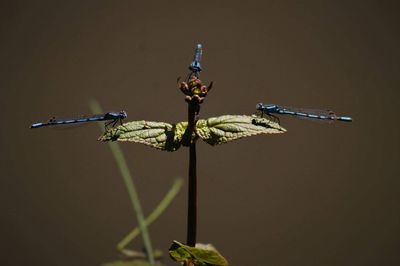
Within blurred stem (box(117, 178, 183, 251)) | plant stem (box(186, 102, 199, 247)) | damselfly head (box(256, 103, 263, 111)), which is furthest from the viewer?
blurred stem (box(117, 178, 183, 251))

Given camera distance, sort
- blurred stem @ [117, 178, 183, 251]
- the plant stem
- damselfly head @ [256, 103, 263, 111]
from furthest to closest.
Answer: blurred stem @ [117, 178, 183, 251] → damselfly head @ [256, 103, 263, 111] → the plant stem

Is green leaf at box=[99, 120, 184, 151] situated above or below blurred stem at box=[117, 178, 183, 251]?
above

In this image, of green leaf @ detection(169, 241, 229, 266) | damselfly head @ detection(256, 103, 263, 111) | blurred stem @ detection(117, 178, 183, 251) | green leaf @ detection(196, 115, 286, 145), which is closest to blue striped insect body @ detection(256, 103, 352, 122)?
damselfly head @ detection(256, 103, 263, 111)

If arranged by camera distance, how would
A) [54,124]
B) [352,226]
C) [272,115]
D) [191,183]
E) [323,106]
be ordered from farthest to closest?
[352,226] < [323,106] < [54,124] < [272,115] < [191,183]

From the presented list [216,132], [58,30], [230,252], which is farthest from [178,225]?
[216,132]

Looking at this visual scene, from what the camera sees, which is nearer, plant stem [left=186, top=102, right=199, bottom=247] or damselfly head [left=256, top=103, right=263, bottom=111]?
plant stem [left=186, top=102, right=199, bottom=247]

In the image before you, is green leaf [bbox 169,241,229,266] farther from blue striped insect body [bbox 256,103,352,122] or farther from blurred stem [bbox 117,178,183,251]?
blurred stem [bbox 117,178,183,251]

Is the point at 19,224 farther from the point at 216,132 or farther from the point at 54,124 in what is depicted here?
the point at 216,132
